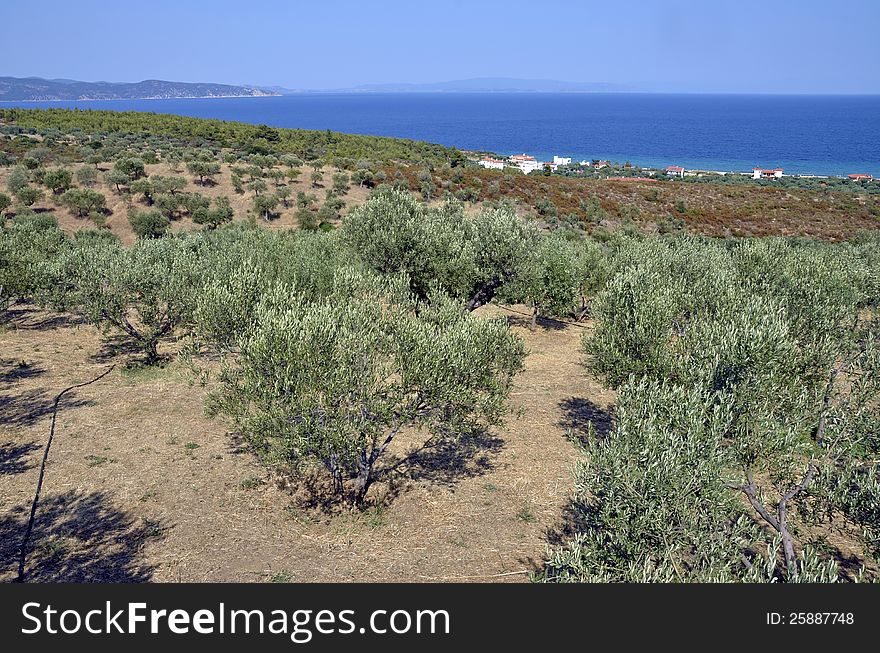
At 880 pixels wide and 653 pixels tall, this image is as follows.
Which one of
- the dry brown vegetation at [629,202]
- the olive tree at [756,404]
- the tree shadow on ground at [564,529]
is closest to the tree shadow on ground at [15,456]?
the tree shadow on ground at [564,529]

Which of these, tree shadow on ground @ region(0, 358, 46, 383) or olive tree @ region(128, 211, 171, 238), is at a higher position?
olive tree @ region(128, 211, 171, 238)

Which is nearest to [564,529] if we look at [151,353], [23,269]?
[151,353]

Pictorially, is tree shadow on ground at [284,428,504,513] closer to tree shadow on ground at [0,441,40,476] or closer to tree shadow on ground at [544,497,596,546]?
tree shadow on ground at [544,497,596,546]

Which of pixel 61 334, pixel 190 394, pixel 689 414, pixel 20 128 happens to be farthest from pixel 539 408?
pixel 20 128

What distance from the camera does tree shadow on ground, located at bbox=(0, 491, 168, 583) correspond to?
566 inches

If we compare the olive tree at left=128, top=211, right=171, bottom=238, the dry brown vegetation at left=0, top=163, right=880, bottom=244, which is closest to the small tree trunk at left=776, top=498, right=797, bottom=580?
the dry brown vegetation at left=0, top=163, right=880, bottom=244

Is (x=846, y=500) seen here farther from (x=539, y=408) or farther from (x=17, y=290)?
(x=17, y=290)

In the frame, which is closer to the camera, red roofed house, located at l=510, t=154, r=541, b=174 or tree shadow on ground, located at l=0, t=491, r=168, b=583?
tree shadow on ground, located at l=0, t=491, r=168, b=583

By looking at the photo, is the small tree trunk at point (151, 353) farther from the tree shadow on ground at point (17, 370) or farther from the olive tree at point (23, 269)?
the olive tree at point (23, 269)

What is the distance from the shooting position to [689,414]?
40.5 feet

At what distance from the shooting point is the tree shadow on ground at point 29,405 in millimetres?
22562

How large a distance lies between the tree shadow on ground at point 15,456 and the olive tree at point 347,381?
27.7 ft

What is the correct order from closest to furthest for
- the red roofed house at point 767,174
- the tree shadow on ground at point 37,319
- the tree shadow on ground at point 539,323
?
the tree shadow on ground at point 37,319 → the tree shadow on ground at point 539,323 → the red roofed house at point 767,174

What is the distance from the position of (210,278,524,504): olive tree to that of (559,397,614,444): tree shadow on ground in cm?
788
